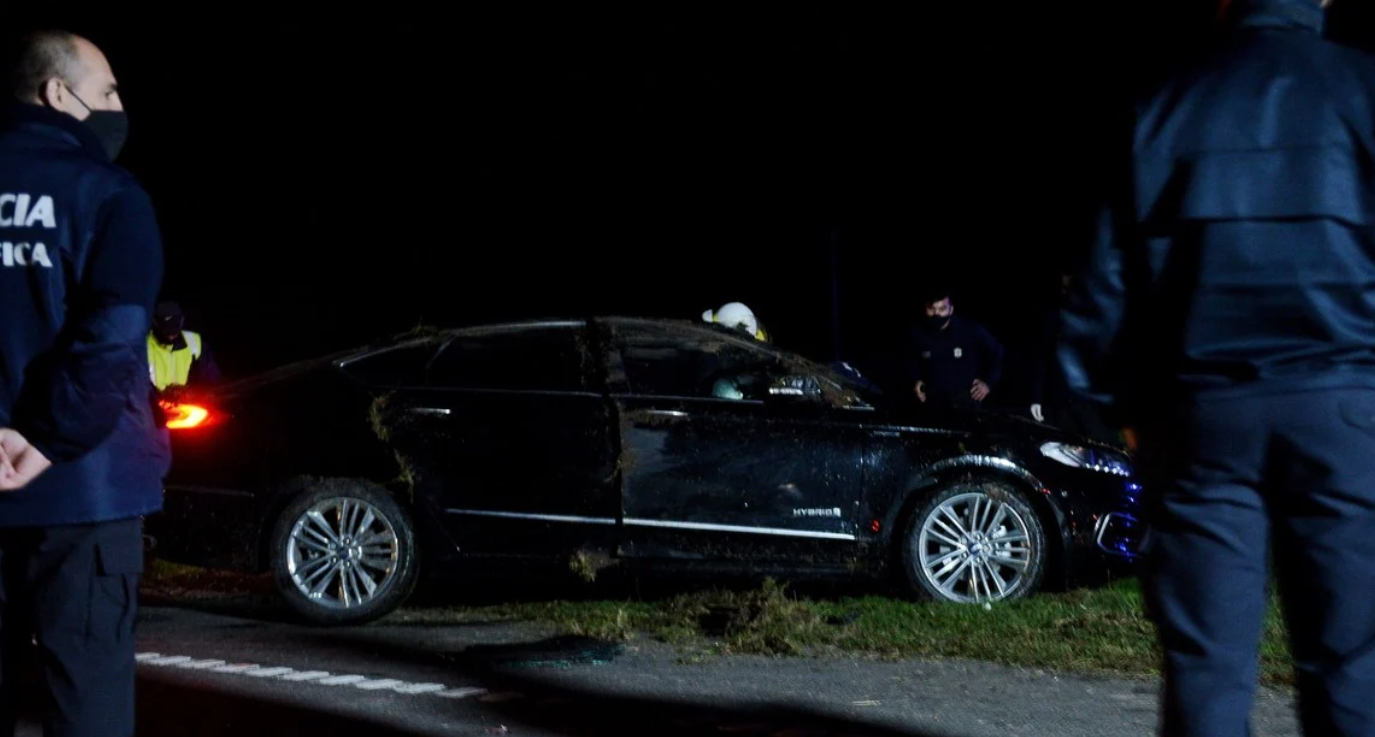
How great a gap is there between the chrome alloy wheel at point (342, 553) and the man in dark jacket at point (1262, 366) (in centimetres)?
621

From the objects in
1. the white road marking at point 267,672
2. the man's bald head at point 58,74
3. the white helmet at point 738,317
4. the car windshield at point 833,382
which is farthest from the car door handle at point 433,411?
the man's bald head at point 58,74

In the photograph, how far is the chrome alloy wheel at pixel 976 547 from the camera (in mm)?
9055

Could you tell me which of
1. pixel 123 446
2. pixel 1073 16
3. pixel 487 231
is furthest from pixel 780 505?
pixel 487 231

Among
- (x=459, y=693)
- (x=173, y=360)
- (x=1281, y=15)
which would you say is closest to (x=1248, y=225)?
(x=1281, y=15)

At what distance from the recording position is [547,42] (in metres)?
33.9

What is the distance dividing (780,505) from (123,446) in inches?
217

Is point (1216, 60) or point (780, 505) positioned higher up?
point (1216, 60)

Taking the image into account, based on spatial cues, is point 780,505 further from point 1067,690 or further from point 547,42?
point 547,42

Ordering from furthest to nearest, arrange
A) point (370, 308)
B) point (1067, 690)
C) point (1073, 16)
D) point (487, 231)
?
point (487, 231)
point (370, 308)
point (1073, 16)
point (1067, 690)

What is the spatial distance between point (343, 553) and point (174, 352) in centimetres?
385

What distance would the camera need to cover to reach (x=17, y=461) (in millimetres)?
3586

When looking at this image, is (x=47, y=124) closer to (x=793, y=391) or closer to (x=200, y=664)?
(x=200, y=664)

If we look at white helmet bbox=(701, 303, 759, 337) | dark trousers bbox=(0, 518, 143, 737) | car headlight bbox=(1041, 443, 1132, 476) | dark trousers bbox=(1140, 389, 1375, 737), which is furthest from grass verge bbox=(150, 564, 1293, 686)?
dark trousers bbox=(0, 518, 143, 737)

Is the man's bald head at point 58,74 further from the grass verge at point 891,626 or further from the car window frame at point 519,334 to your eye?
the car window frame at point 519,334
